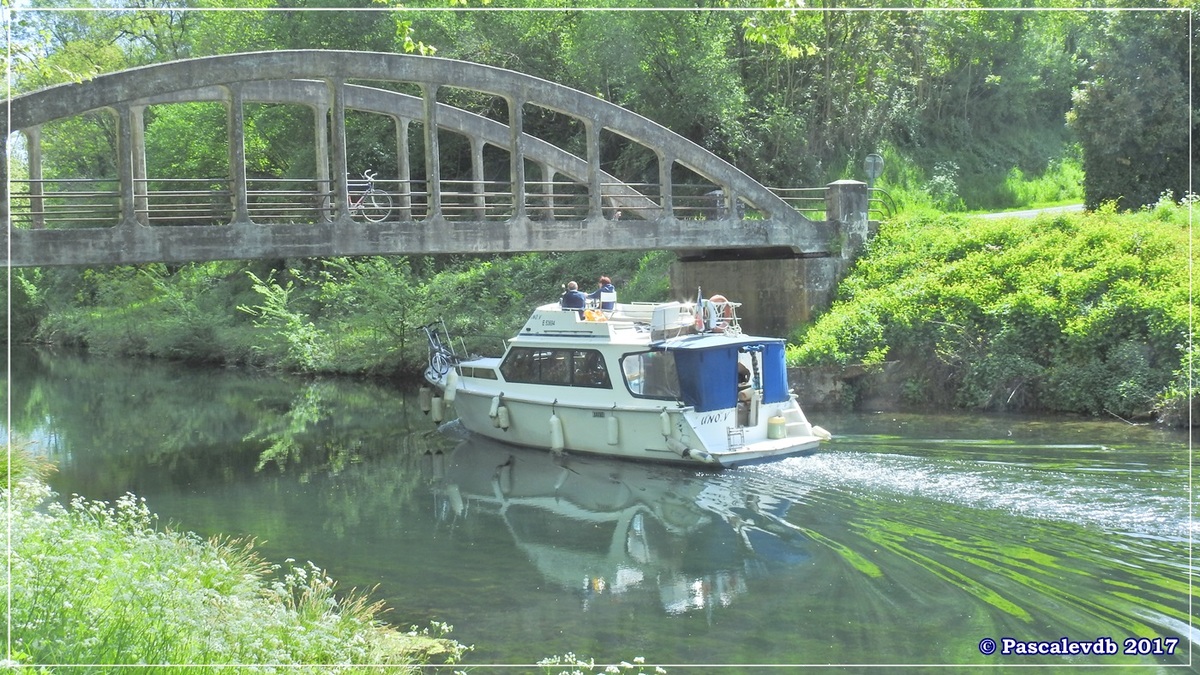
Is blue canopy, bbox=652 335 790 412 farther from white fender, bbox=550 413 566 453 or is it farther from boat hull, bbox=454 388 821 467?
white fender, bbox=550 413 566 453

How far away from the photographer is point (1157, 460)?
17.4 metres

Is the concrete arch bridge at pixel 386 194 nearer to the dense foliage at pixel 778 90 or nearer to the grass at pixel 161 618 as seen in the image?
the dense foliage at pixel 778 90

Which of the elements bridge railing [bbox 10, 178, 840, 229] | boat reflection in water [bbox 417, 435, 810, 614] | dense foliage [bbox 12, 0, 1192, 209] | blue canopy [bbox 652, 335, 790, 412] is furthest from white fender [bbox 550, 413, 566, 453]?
dense foliage [bbox 12, 0, 1192, 209]

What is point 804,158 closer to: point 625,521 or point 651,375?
point 651,375

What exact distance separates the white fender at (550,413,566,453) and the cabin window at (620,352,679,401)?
184cm

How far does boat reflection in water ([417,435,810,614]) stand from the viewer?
46.2ft

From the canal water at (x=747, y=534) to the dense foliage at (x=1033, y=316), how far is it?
111cm

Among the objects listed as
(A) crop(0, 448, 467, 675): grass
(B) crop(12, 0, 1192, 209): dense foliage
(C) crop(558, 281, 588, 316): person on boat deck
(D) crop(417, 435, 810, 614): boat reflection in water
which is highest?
(B) crop(12, 0, 1192, 209): dense foliage

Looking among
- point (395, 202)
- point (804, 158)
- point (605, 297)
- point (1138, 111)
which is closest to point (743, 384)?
point (605, 297)

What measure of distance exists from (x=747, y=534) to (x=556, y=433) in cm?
650

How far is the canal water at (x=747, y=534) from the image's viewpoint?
38.0 feet

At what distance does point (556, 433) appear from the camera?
21.5 m

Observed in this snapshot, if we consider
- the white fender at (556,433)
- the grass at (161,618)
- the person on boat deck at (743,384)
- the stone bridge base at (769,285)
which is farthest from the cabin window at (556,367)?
the grass at (161,618)

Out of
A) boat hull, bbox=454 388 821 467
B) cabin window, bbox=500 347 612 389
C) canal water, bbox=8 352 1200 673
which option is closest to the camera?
canal water, bbox=8 352 1200 673
